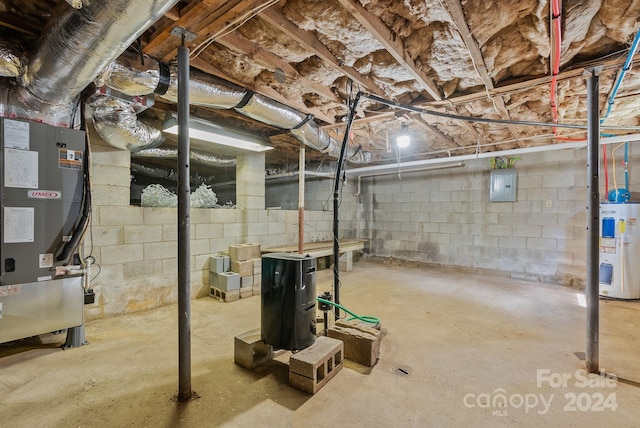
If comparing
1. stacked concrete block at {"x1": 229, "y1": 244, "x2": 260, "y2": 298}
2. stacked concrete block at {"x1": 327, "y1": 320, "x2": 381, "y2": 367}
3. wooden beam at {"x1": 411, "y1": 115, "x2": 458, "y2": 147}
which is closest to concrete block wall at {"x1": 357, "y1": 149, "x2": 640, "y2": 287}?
wooden beam at {"x1": 411, "y1": 115, "x2": 458, "y2": 147}

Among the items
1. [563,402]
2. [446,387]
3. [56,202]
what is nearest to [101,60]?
[56,202]

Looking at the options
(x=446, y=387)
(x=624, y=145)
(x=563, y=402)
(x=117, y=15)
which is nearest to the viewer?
(x=117, y=15)

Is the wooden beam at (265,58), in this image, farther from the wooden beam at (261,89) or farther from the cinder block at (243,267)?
the cinder block at (243,267)

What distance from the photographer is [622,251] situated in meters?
3.62

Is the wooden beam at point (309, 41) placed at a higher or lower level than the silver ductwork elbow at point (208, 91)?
higher

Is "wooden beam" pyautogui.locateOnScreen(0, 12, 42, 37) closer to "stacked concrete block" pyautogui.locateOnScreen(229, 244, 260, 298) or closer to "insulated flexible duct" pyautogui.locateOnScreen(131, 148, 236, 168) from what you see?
"insulated flexible duct" pyautogui.locateOnScreen(131, 148, 236, 168)

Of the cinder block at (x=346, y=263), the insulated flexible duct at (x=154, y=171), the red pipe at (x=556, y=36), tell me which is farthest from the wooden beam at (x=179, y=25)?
the cinder block at (x=346, y=263)

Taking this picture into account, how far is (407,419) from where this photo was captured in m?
1.53

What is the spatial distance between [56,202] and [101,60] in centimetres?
129

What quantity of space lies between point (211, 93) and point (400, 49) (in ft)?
5.01

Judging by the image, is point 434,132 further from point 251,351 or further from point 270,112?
point 251,351

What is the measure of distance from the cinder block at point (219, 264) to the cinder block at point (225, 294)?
0.24 metres

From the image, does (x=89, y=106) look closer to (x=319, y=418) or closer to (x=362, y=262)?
(x=319, y=418)

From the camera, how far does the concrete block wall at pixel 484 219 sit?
173 inches
